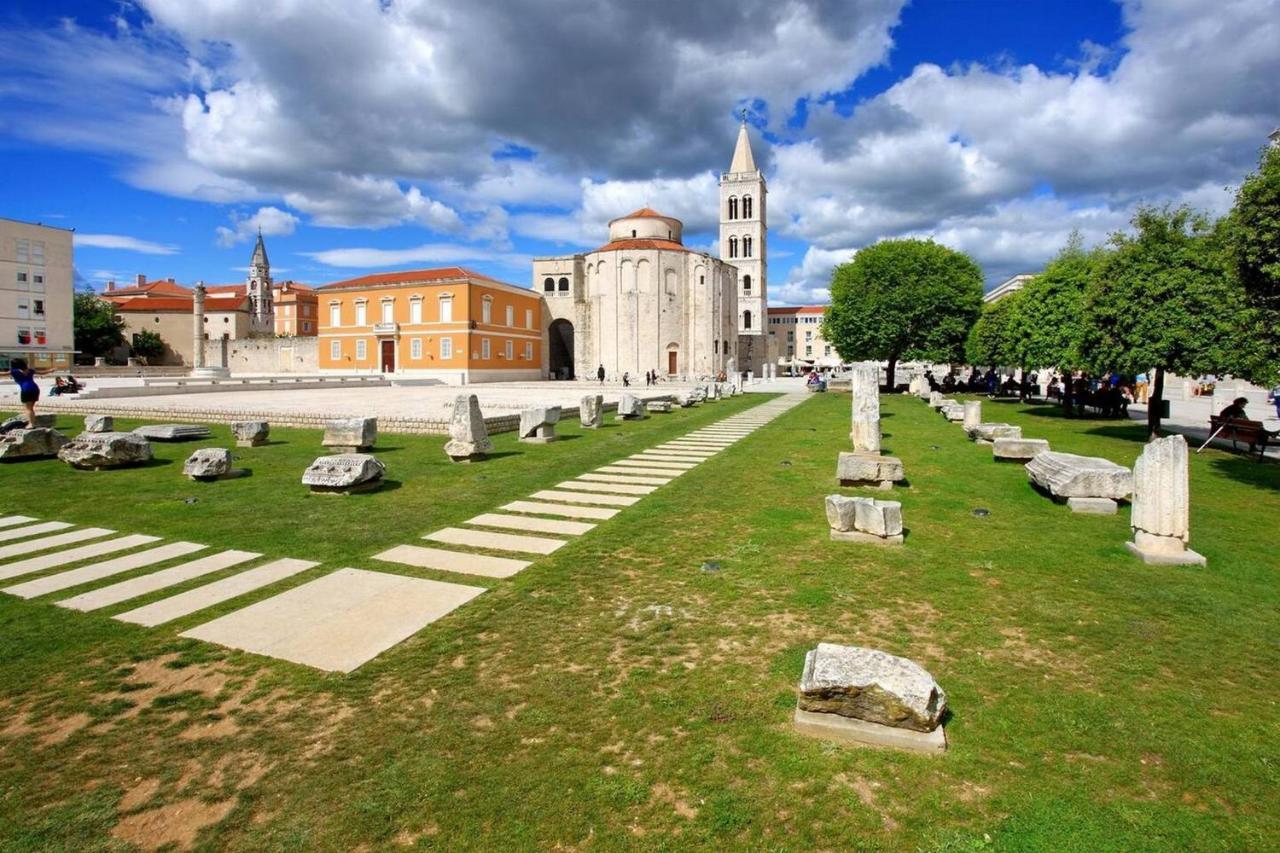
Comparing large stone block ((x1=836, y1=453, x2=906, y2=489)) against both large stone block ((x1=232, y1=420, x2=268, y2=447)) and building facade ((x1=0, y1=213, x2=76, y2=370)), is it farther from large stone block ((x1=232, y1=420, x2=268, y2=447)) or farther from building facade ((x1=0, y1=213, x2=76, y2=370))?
building facade ((x1=0, y1=213, x2=76, y2=370))

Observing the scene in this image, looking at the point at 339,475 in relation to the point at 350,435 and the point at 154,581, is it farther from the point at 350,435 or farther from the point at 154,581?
the point at 350,435

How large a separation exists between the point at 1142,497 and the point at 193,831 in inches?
295

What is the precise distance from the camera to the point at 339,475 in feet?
28.3

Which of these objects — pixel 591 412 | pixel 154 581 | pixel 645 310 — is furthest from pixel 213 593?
pixel 645 310

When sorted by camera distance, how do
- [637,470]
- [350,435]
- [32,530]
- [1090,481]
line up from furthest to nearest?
[350,435], [637,470], [1090,481], [32,530]

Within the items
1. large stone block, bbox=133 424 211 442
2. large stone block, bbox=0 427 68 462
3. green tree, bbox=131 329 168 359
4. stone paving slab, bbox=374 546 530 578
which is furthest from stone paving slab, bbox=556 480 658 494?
green tree, bbox=131 329 168 359

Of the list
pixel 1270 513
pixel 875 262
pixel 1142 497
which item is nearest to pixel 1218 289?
pixel 1270 513

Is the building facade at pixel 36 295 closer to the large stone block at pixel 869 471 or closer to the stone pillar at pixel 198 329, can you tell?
the stone pillar at pixel 198 329

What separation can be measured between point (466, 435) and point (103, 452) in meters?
5.82

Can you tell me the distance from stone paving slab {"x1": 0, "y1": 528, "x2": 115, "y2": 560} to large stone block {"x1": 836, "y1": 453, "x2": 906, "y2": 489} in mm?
9135

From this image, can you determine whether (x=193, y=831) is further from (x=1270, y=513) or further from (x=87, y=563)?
(x=1270, y=513)

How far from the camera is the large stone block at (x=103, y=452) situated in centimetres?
1057

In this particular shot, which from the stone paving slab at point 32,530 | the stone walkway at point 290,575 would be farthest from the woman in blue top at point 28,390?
the stone paving slab at point 32,530

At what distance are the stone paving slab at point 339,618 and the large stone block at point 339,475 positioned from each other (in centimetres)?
340
